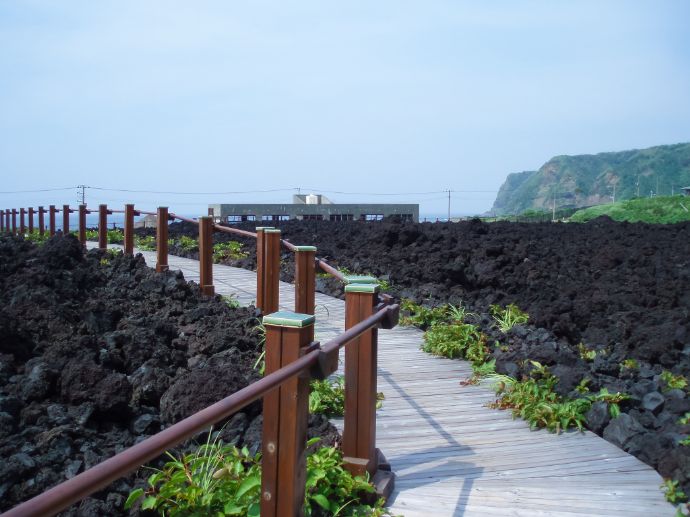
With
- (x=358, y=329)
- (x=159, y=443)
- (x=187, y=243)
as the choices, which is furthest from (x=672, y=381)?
(x=187, y=243)

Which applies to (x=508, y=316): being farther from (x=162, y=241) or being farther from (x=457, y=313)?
(x=162, y=241)

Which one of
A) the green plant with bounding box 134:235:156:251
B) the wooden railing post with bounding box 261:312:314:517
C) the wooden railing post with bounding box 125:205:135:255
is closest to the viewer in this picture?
the wooden railing post with bounding box 261:312:314:517

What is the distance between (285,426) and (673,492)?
2322 millimetres

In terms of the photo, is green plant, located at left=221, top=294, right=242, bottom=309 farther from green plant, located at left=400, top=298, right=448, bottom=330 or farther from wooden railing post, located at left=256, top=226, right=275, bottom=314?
green plant, located at left=400, top=298, right=448, bottom=330

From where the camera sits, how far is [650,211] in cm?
3234

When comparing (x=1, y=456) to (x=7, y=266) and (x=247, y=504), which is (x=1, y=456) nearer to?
(x=247, y=504)

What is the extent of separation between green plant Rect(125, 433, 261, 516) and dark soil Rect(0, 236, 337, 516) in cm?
22

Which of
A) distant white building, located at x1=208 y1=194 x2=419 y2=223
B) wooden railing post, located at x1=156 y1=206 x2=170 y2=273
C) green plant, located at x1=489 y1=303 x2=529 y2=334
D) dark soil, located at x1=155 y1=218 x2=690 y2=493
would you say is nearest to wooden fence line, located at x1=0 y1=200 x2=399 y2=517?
dark soil, located at x1=155 y1=218 x2=690 y2=493

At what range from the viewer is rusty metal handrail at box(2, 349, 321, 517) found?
1.63m

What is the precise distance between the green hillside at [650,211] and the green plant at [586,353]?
2154 cm

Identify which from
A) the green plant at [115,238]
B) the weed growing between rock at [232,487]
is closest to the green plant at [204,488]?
the weed growing between rock at [232,487]

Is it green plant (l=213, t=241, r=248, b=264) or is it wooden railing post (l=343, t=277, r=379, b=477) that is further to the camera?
green plant (l=213, t=241, r=248, b=264)

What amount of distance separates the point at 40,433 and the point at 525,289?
7.06m

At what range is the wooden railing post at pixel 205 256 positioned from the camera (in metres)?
9.28
